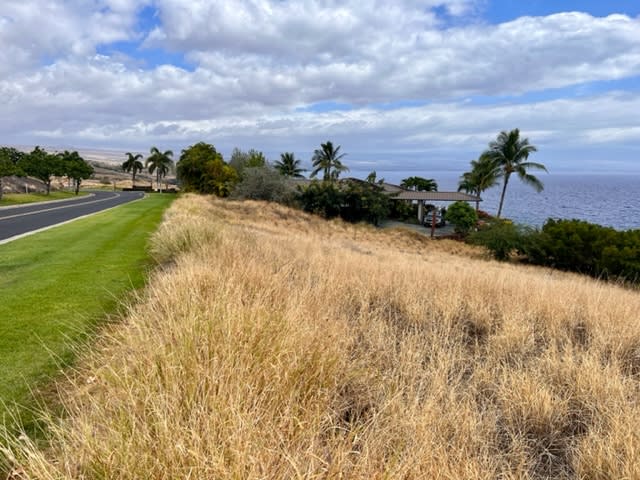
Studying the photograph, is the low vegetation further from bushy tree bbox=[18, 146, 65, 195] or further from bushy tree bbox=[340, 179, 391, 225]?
bushy tree bbox=[18, 146, 65, 195]

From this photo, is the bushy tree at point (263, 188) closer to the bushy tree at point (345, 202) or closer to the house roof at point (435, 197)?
the bushy tree at point (345, 202)

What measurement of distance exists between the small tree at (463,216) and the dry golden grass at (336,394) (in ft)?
138

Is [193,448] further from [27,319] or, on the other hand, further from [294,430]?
[27,319]

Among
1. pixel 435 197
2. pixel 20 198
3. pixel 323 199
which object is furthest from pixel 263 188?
pixel 20 198

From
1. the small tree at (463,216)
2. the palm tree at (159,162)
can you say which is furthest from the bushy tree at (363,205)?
the palm tree at (159,162)

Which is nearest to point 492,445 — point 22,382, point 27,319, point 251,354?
point 251,354

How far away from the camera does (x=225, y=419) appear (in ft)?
8.03

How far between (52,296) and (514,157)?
55898mm

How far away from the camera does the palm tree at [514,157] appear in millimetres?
51781

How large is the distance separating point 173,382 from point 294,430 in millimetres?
881

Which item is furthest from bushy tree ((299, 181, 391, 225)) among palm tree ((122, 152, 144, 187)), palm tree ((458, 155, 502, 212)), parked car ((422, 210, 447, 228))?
palm tree ((122, 152, 144, 187))

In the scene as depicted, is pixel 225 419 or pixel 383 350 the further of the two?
pixel 383 350

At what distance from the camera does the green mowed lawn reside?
429 centimetres

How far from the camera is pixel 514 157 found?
5269cm
